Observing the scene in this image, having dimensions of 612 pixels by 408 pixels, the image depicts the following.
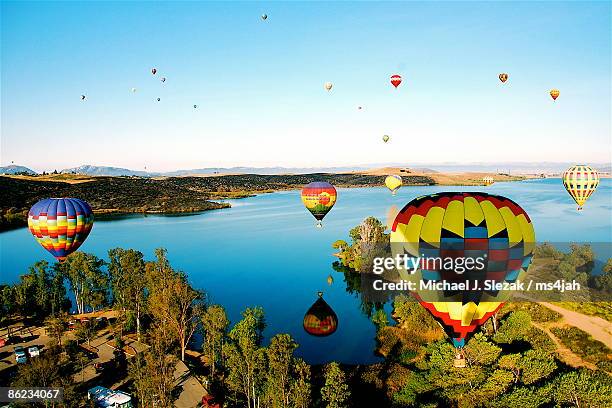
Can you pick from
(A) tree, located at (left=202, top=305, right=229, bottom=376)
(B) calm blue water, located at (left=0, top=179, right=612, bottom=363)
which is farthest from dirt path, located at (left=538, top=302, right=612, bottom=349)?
(A) tree, located at (left=202, top=305, right=229, bottom=376)

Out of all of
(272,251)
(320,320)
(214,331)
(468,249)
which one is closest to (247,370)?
(214,331)

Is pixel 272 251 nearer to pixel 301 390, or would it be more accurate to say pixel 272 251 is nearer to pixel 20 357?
pixel 20 357

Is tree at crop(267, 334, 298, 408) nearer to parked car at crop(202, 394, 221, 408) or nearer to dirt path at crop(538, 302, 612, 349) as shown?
parked car at crop(202, 394, 221, 408)

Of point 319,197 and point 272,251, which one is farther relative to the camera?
point 272,251

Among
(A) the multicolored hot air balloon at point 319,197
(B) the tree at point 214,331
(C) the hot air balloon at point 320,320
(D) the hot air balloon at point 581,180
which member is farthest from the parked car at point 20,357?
(D) the hot air balloon at point 581,180

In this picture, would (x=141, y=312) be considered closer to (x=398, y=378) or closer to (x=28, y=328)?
(x=28, y=328)

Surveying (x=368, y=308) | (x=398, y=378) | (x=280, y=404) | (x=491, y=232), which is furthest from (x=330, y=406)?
(x=368, y=308)

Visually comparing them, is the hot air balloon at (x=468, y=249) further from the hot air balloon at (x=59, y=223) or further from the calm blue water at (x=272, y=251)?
the hot air balloon at (x=59, y=223)
